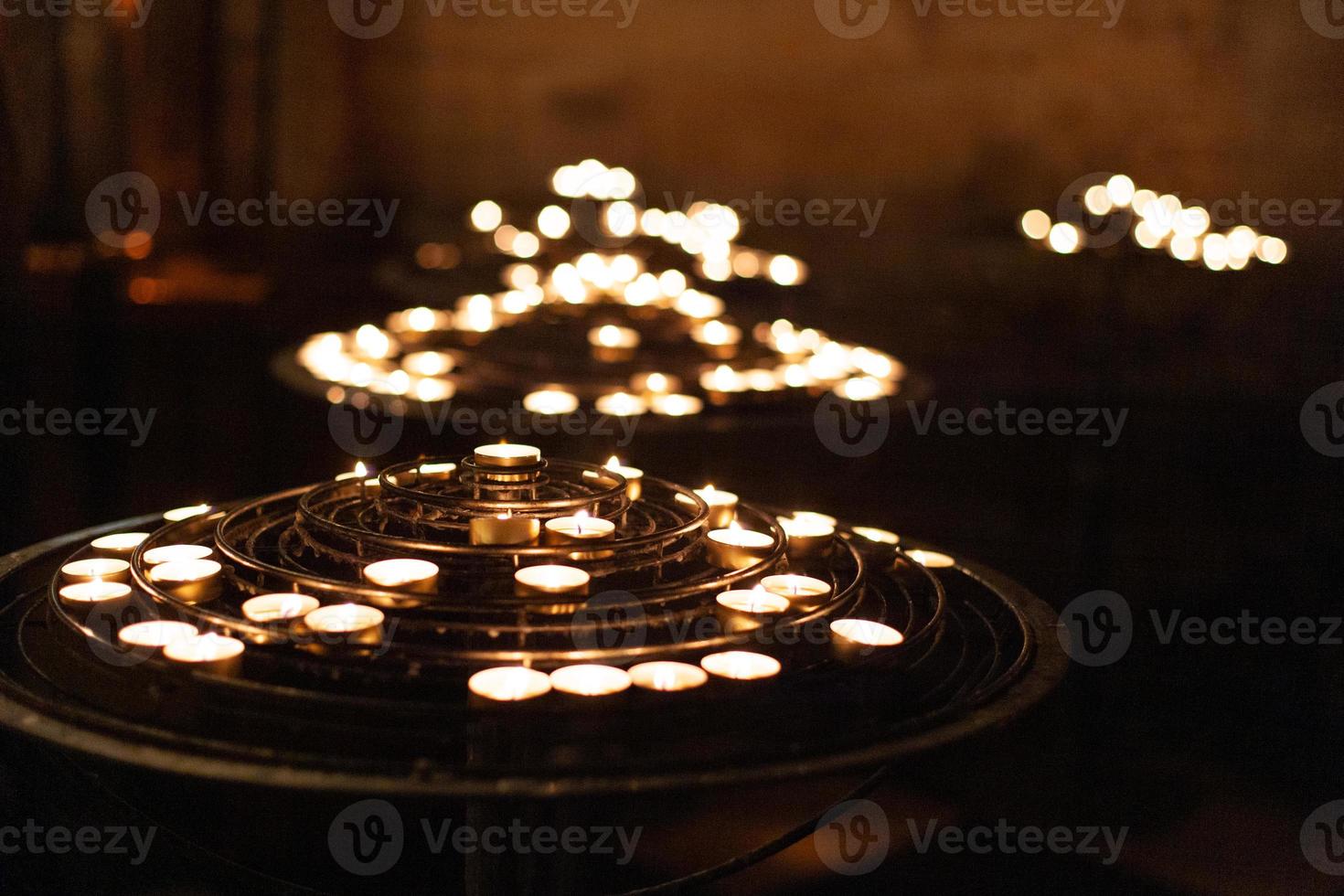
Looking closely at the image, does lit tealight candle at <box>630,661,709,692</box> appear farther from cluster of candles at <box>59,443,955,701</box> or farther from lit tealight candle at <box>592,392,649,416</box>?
lit tealight candle at <box>592,392,649,416</box>

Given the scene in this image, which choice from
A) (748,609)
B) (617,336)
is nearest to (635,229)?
(617,336)

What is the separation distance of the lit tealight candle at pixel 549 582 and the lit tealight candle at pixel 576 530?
8cm

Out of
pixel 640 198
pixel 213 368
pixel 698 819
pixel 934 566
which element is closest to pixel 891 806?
pixel 698 819

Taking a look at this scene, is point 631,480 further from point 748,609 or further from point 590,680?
point 590,680

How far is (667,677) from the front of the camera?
189cm

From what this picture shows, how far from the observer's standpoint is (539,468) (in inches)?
95.0

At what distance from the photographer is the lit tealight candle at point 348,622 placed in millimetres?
1873

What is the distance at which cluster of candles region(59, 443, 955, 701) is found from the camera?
1854 millimetres

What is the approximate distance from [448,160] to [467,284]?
2.15 metres

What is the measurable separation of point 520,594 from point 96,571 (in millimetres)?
796

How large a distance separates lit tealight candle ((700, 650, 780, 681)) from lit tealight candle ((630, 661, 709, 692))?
0.02 meters

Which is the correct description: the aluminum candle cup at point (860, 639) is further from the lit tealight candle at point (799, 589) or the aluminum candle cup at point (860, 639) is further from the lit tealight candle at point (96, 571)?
the lit tealight candle at point (96, 571)

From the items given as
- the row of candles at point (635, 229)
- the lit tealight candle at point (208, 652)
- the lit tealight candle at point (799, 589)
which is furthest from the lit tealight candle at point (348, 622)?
the row of candles at point (635, 229)

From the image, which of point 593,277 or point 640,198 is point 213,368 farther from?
point 640,198
